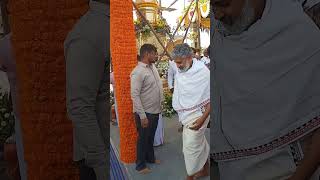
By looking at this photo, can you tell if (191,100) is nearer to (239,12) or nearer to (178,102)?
(178,102)

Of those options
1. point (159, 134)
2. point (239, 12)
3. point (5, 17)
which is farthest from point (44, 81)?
point (239, 12)

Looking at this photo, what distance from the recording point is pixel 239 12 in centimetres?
102

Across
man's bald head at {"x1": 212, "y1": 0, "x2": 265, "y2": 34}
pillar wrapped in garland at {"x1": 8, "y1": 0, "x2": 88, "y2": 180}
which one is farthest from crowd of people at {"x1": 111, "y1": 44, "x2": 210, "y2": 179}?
pillar wrapped in garland at {"x1": 8, "y1": 0, "x2": 88, "y2": 180}

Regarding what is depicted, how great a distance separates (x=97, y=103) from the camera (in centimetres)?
108

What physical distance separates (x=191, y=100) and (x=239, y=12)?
361 millimetres

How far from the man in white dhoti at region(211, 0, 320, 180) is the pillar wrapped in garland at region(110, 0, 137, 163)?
31 centimetres

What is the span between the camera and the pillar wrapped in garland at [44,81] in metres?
1.05

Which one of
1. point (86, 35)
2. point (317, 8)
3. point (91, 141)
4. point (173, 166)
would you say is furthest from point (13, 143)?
point (317, 8)

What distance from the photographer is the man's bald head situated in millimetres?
1007

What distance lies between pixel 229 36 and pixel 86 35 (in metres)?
0.52

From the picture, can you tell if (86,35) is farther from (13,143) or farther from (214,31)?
(13,143)

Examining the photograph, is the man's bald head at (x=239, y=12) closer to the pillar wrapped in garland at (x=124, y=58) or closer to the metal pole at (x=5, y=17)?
the pillar wrapped in garland at (x=124, y=58)

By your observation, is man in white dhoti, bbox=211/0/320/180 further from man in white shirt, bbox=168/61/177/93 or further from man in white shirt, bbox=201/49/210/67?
man in white shirt, bbox=168/61/177/93

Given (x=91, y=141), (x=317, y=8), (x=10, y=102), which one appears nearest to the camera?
(x=317, y=8)
